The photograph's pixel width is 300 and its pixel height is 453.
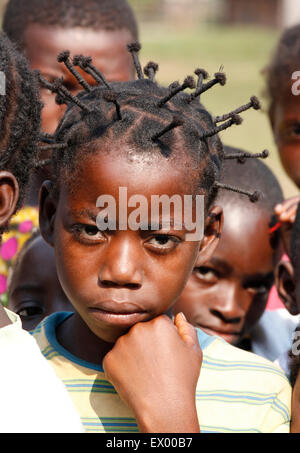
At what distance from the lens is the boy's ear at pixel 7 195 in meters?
1.61

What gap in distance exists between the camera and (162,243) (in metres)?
1.90

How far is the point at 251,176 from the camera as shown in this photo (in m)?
2.96

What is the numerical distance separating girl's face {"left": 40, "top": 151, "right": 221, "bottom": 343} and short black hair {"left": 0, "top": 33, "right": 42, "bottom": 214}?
0.60 feet

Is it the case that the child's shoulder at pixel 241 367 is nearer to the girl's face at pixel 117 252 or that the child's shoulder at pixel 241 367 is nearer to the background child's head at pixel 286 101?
the girl's face at pixel 117 252

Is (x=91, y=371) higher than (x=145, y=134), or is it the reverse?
(x=145, y=134)

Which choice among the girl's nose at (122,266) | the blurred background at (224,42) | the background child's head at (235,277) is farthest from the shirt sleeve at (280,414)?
the blurred background at (224,42)

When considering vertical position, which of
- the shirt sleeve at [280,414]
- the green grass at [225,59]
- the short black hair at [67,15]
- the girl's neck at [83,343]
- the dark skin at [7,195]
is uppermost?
the green grass at [225,59]

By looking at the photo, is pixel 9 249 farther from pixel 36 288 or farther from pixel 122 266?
pixel 122 266

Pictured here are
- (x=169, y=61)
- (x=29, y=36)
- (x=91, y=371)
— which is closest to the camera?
(x=91, y=371)

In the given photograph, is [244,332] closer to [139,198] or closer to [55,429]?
[139,198]

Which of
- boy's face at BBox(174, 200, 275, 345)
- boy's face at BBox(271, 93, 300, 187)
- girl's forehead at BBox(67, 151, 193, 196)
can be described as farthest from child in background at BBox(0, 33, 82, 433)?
boy's face at BBox(271, 93, 300, 187)

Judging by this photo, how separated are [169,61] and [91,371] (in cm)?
1930

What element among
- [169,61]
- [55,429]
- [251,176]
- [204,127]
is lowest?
[55,429]

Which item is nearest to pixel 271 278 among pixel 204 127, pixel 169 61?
pixel 204 127
